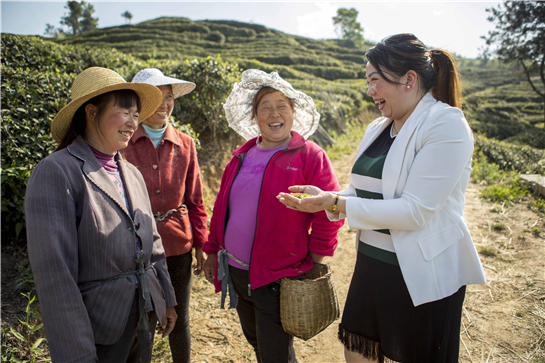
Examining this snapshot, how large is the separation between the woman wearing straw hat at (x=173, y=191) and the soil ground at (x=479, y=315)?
27.1 inches

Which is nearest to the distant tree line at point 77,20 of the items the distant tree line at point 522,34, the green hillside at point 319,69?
the green hillside at point 319,69

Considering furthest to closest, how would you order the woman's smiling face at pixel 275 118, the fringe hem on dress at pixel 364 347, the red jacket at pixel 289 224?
the woman's smiling face at pixel 275 118 → the red jacket at pixel 289 224 → the fringe hem on dress at pixel 364 347

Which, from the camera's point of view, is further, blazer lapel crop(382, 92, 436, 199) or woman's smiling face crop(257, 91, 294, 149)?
woman's smiling face crop(257, 91, 294, 149)

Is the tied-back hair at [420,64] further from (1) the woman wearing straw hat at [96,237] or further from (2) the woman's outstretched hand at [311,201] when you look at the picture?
(1) the woman wearing straw hat at [96,237]

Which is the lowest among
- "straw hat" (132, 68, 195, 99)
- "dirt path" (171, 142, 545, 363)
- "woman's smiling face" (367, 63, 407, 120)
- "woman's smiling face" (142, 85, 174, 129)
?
"dirt path" (171, 142, 545, 363)

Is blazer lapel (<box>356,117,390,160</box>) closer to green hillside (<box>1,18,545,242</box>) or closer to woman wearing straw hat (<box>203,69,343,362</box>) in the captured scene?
woman wearing straw hat (<box>203,69,343,362</box>)

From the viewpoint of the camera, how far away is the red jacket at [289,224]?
6.43ft

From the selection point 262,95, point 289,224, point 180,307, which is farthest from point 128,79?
point 289,224

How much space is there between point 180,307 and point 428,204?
183cm

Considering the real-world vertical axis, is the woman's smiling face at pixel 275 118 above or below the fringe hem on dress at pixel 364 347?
above

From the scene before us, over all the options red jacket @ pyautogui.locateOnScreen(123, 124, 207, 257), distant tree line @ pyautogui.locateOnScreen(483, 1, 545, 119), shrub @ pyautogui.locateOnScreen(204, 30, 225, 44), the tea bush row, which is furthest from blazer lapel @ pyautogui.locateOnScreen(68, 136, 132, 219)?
shrub @ pyautogui.locateOnScreen(204, 30, 225, 44)

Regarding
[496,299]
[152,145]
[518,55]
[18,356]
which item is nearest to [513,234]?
[496,299]

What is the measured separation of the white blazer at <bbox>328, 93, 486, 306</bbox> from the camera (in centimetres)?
145

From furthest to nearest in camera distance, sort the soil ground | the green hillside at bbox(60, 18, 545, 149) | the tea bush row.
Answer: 1. the green hillside at bbox(60, 18, 545, 149)
2. the tea bush row
3. the soil ground
